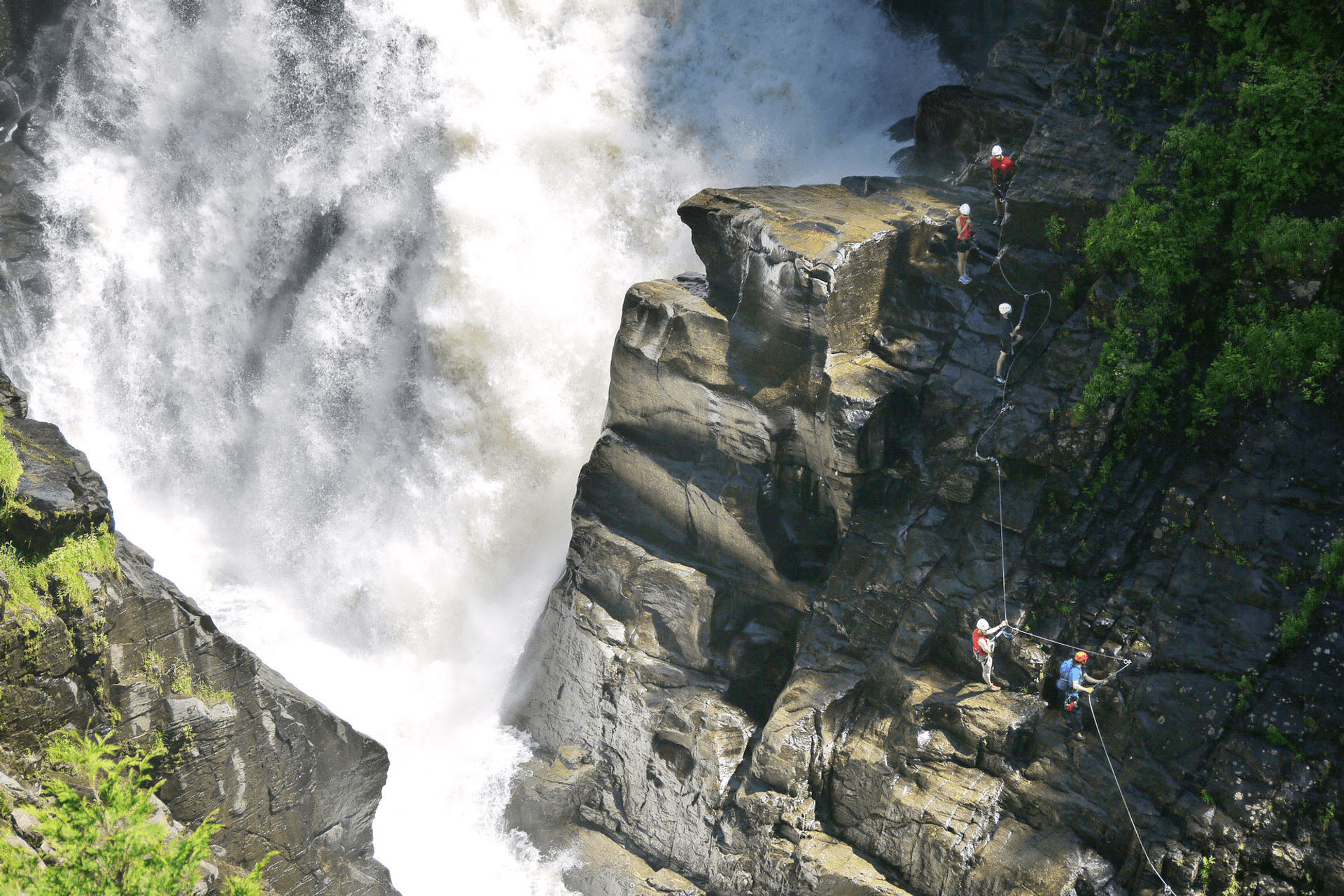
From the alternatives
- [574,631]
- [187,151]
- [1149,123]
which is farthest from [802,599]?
[187,151]

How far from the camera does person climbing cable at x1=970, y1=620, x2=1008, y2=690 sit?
1293 centimetres

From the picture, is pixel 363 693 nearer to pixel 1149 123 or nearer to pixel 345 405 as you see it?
Result: pixel 345 405

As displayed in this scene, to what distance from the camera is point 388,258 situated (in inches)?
809

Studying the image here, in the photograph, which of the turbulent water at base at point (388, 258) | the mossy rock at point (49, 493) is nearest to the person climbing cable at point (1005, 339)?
the turbulent water at base at point (388, 258)

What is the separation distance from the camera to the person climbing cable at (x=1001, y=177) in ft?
47.8

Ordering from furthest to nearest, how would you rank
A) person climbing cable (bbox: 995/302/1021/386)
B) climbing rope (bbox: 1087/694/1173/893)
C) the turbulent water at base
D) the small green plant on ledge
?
the turbulent water at base < person climbing cable (bbox: 995/302/1021/386) < climbing rope (bbox: 1087/694/1173/893) < the small green plant on ledge

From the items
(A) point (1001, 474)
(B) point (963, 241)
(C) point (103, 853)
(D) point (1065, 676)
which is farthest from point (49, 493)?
(D) point (1065, 676)

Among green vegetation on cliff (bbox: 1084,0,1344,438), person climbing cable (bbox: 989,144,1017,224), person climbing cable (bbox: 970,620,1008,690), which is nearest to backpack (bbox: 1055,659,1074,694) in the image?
person climbing cable (bbox: 970,620,1008,690)

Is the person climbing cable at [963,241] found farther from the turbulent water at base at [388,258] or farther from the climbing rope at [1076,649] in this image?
the turbulent water at base at [388,258]

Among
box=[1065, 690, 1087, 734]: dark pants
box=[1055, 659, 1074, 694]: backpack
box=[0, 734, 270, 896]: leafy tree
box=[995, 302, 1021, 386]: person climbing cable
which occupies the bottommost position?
box=[0, 734, 270, 896]: leafy tree

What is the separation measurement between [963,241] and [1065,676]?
691 cm

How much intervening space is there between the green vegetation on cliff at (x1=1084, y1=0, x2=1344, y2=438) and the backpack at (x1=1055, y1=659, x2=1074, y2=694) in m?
3.44

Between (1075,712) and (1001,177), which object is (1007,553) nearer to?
(1075,712)

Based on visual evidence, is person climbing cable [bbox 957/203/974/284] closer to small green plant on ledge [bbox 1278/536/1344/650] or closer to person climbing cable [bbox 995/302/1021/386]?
person climbing cable [bbox 995/302/1021/386]
